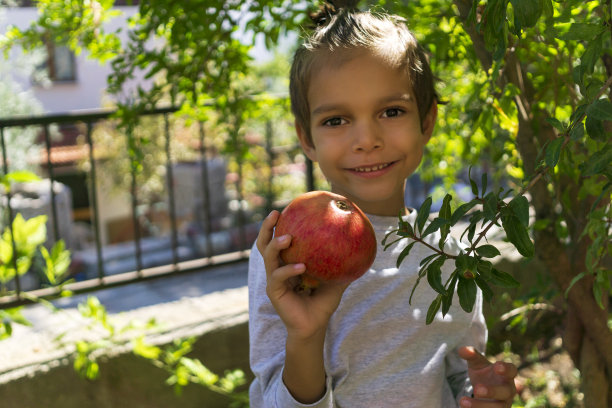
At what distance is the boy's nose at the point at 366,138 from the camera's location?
57.8 inches

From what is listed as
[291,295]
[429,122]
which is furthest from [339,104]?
[291,295]

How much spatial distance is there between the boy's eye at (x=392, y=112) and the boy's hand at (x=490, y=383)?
56 centimetres

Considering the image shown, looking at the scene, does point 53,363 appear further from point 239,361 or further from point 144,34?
point 144,34

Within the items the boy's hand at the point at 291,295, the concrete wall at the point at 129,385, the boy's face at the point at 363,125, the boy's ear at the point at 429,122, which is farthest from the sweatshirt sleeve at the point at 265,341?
the concrete wall at the point at 129,385

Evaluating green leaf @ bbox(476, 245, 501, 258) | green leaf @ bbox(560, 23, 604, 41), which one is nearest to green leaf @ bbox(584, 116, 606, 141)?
green leaf @ bbox(560, 23, 604, 41)

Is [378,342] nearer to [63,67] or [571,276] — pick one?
[571,276]

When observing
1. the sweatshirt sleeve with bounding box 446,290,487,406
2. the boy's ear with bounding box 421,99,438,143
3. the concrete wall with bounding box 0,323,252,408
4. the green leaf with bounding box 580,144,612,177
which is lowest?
the concrete wall with bounding box 0,323,252,408

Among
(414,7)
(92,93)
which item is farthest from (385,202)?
(92,93)

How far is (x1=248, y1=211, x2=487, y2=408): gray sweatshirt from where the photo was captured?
4.86 feet

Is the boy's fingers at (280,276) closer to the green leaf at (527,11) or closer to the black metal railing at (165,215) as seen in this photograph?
the green leaf at (527,11)

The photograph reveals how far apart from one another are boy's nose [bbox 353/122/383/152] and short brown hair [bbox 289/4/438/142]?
0.17 m

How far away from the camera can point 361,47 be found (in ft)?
4.99

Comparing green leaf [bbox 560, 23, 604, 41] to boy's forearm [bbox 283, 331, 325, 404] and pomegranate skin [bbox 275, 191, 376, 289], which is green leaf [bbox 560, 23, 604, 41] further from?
boy's forearm [bbox 283, 331, 325, 404]

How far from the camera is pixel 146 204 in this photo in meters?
11.0
